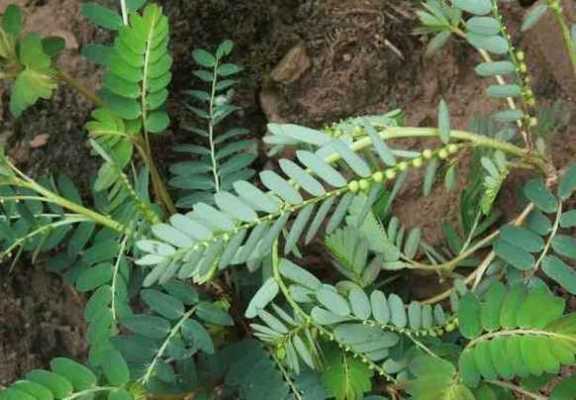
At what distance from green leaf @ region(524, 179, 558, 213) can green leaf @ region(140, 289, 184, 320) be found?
662mm

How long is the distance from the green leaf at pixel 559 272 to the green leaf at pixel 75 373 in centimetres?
81

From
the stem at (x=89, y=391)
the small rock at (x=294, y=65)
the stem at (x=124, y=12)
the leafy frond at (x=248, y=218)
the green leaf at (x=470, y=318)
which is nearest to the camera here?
the leafy frond at (x=248, y=218)

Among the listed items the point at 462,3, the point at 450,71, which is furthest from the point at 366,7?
the point at 462,3

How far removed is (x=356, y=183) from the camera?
4.87 ft

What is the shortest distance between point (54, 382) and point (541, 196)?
0.90m

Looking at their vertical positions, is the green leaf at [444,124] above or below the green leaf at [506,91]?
below

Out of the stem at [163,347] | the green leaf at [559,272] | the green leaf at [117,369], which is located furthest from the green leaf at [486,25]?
the green leaf at [117,369]

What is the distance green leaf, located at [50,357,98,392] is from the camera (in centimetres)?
168

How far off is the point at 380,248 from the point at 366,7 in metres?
0.54

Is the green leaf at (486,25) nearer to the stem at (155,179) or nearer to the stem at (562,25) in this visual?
the stem at (562,25)

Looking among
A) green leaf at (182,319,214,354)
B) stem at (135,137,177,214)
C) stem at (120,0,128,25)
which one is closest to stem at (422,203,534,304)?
green leaf at (182,319,214,354)

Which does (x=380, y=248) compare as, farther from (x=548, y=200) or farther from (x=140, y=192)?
(x=140, y=192)

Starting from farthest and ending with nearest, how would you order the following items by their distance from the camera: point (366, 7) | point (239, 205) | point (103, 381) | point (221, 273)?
point (366, 7) < point (221, 273) < point (103, 381) < point (239, 205)

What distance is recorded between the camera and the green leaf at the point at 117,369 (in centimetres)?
167
